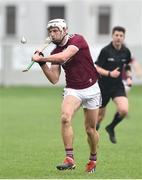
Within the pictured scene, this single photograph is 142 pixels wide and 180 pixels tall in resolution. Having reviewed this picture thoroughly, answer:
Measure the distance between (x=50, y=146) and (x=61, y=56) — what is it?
409 cm

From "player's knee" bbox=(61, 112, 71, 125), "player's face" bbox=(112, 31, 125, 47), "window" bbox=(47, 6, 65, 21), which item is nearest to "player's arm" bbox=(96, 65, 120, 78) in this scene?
"player's face" bbox=(112, 31, 125, 47)

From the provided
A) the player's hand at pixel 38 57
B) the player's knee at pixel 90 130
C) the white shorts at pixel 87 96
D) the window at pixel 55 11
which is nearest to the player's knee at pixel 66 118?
the white shorts at pixel 87 96

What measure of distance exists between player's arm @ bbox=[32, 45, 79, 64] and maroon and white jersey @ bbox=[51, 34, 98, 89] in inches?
7.7

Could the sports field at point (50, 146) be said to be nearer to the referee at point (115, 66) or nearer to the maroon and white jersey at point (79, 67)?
the referee at point (115, 66)

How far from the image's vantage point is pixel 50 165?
1277 cm

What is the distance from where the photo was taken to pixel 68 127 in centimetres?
1186

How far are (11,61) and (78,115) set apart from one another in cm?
1272

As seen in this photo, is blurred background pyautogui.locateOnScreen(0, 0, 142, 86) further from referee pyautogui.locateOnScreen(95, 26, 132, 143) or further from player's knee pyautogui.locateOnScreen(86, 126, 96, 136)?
player's knee pyautogui.locateOnScreen(86, 126, 96, 136)

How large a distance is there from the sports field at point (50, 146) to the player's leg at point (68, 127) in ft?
0.43

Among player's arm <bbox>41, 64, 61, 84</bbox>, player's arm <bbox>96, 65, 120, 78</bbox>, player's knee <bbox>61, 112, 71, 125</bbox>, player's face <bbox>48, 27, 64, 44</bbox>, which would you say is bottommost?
player's arm <bbox>96, 65, 120, 78</bbox>

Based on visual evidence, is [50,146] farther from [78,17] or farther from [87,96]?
[78,17]

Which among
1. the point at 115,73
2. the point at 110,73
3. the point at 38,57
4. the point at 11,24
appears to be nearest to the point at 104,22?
the point at 11,24

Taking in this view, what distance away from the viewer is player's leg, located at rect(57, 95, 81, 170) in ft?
38.9

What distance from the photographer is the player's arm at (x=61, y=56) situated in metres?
11.6
